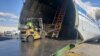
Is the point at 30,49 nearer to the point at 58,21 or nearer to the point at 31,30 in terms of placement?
the point at 31,30

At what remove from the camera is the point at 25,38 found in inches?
581

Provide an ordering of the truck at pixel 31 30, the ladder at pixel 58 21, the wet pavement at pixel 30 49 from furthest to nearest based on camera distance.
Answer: the ladder at pixel 58 21, the truck at pixel 31 30, the wet pavement at pixel 30 49

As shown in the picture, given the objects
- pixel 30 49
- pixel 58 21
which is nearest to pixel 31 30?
Result: pixel 58 21

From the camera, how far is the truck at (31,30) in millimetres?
14961

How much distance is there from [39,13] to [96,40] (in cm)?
648

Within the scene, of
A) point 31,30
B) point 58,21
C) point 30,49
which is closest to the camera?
point 30,49

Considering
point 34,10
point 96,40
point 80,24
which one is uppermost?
point 34,10

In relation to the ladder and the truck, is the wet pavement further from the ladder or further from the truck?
the ladder

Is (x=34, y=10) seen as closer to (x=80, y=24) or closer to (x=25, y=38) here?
(x=25, y=38)

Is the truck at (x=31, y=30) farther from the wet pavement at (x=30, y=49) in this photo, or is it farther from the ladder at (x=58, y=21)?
the wet pavement at (x=30, y=49)

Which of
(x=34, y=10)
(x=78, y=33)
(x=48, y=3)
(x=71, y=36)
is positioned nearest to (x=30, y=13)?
(x=34, y=10)

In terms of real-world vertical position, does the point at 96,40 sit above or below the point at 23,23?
below

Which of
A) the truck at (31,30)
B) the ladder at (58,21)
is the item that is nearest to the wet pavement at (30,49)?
the truck at (31,30)

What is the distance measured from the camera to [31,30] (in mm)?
15641
